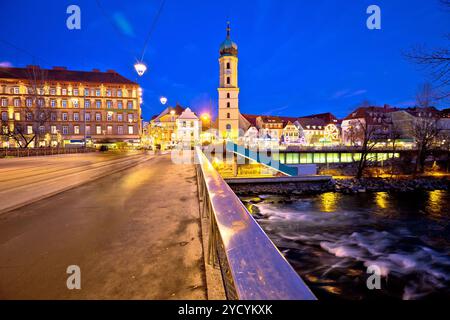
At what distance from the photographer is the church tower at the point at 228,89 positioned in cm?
Answer: 6097

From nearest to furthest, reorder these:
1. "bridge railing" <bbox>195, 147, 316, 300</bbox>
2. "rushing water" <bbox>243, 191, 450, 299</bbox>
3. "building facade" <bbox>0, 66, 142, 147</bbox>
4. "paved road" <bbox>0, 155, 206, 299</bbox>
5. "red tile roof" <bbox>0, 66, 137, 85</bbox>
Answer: "bridge railing" <bbox>195, 147, 316, 300</bbox>
"paved road" <bbox>0, 155, 206, 299</bbox>
"rushing water" <bbox>243, 191, 450, 299</bbox>
"building facade" <bbox>0, 66, 142, 147</bbox>
"red tile roof" <bbox>0, 66, 137, 85</bbox>

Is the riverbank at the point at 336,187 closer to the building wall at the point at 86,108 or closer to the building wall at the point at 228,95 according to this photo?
the building wall at the point at 228,95

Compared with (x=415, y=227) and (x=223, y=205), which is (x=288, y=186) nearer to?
(x=415, y=227)

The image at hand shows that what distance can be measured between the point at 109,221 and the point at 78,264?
1925 mm

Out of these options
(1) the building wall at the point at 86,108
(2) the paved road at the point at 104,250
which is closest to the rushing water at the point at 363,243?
(2) the paved road at the point at 104,250

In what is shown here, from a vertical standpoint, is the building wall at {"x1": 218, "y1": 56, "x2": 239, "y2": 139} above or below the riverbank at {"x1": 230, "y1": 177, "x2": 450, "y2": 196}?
above

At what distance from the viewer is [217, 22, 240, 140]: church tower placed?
61.0m

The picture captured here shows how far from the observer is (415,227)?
14617 millimetres

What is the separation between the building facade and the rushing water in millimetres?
52702

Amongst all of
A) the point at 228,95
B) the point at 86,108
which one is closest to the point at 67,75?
the point at 86,108

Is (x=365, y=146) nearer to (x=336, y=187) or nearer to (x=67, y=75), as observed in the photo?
(x=336, y=187)

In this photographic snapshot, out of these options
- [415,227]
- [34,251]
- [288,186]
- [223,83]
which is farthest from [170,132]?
[34,251]

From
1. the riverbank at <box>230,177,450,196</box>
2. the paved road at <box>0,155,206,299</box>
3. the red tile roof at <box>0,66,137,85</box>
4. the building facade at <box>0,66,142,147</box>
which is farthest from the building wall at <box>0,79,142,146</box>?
the paved road at <box>0,155,206,299</box>

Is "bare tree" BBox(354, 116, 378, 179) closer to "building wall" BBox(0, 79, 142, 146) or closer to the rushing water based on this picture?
the rushing water
